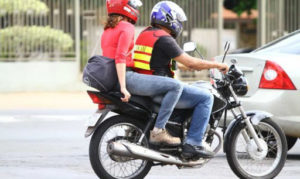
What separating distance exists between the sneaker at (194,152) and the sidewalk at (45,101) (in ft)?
33.1

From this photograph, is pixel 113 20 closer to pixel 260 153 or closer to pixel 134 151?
pixel 134 151

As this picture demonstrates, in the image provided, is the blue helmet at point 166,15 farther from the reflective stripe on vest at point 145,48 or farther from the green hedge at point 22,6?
the green hedge at point 22,6

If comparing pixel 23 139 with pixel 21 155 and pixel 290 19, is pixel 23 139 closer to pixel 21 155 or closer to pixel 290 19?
pixel 21 155

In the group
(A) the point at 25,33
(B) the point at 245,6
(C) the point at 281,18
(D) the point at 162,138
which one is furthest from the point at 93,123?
(B) the point at 245,6

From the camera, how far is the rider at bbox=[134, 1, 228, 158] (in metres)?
8.25

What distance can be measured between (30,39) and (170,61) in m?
13.5

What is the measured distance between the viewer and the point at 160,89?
8188 millimetres

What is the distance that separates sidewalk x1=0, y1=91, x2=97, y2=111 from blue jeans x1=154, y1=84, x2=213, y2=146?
10.1 metres

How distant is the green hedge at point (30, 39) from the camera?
21.5 metres

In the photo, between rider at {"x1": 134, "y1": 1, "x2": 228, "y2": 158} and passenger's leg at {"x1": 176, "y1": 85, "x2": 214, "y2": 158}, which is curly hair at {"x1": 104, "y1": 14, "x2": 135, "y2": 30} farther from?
passenger's leg at {"x1": 176, "y1": 85, "x2": 214, "y2": 158}

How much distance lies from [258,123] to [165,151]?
0.93m

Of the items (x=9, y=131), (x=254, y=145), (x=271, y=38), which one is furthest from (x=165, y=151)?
(x=271, y=38)

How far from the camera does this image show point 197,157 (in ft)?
27.3

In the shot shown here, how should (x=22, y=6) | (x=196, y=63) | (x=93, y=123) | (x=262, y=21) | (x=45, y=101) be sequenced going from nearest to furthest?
(x=93, y=123)
(x=196, y=63)
(x=45, y=101)
(x=22, y=6)
(x=262, y=21)
